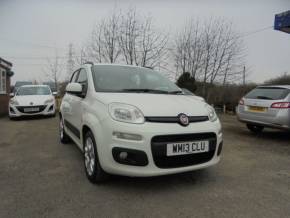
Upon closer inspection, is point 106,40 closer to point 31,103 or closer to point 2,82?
point 2,82

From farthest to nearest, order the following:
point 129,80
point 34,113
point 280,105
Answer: point 34,113, point 280,105, point 129,80

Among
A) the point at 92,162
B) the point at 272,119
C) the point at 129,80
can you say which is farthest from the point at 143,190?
the point at 272,119

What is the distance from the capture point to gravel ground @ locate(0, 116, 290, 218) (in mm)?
2336

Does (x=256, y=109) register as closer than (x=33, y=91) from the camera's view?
Yes

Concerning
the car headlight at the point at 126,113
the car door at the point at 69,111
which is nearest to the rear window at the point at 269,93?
the car headlight at the point at 126,113

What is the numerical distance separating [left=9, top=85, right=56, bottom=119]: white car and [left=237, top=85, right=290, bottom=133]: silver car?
7292mm

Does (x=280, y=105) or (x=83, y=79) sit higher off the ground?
(x=83, y=79)

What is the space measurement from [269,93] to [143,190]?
4.57m

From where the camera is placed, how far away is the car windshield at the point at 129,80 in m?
3.33

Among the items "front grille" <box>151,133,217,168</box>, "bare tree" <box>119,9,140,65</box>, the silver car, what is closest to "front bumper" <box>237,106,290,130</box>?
the silver car

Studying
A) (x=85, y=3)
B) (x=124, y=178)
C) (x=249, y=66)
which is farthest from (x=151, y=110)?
(x=249, y=66)

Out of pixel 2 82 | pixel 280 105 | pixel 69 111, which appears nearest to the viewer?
pixel 69 111

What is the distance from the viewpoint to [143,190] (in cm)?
279

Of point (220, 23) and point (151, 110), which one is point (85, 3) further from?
point (220, 23)
